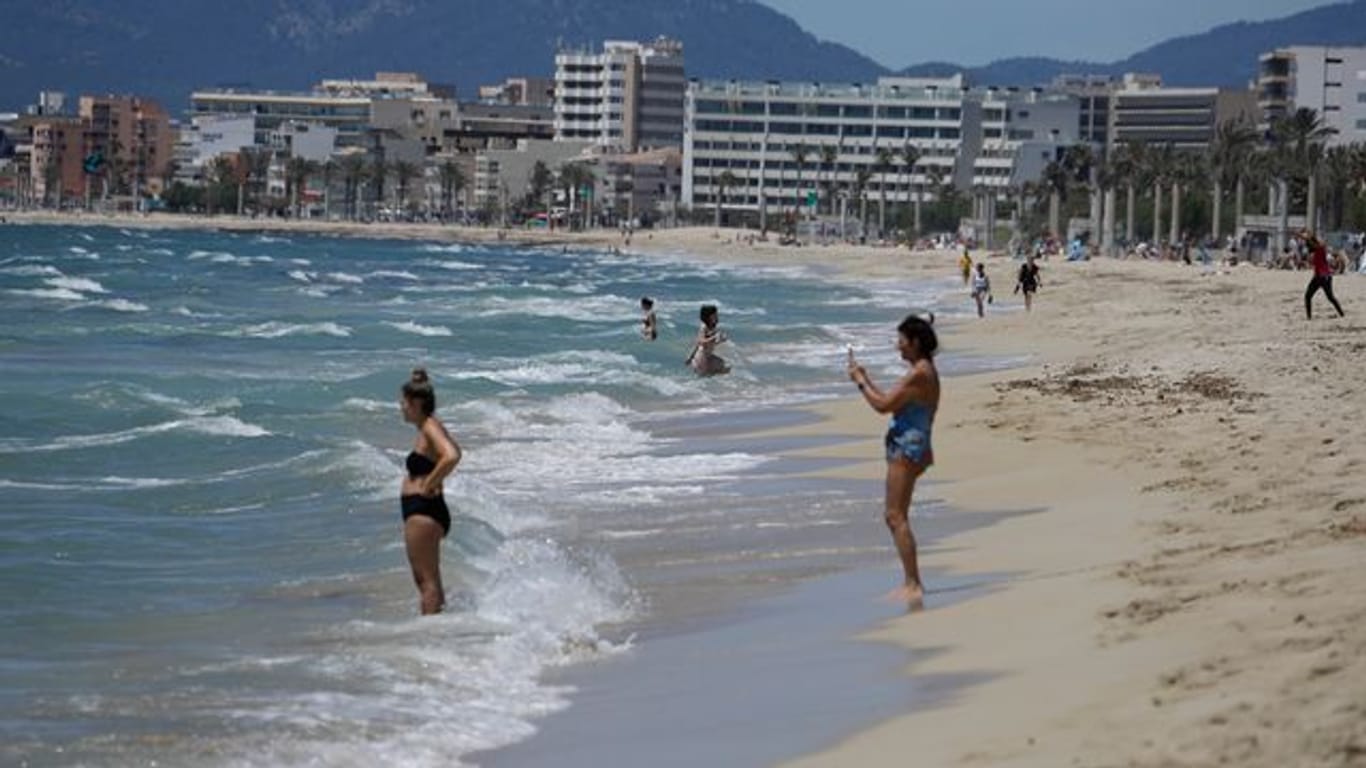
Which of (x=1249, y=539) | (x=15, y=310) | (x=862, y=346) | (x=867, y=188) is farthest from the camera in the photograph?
(x=867, y=188)

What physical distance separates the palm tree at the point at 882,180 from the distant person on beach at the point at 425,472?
167 metres

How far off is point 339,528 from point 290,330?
3340cm

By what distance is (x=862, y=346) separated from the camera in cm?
4112

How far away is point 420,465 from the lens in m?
11.3

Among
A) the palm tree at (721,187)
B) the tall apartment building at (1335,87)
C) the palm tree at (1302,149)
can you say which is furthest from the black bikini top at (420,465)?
A: the palm tree at (721,187)

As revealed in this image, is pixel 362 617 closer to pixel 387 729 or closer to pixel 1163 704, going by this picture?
pixel 387 729

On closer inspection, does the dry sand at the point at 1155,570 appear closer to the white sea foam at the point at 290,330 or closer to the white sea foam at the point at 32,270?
the white sea foam at the point at 290,330

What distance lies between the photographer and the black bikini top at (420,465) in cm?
1127

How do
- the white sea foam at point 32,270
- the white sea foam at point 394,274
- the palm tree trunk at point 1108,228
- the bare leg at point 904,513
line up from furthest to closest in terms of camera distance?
the palm tree trunk at point 1108,228, the white sea foam at point 394,274, the white sea foam at point 32,270, the bare leg at point 904,513

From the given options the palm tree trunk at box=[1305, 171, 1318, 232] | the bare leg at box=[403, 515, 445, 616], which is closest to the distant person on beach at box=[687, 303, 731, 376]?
the bare leg at box=[403, 515, 445, 616]

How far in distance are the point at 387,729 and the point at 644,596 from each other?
12.0 feet

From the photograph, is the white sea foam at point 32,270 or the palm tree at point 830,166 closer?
the white sea foam at point 32,270

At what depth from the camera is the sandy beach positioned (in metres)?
7.68

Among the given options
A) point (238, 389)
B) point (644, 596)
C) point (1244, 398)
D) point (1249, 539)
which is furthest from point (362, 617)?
point (238, 389)
